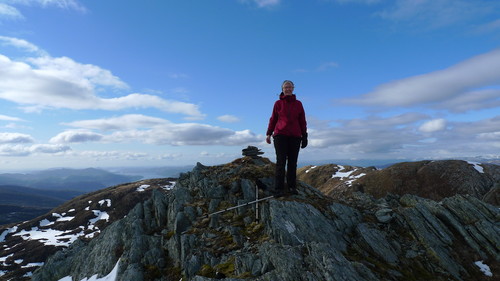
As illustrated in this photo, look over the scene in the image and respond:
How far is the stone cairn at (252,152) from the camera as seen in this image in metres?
28.0

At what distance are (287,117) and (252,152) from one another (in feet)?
43.5

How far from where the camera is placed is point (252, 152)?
92.0 ft

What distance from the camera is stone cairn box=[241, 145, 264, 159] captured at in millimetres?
27969

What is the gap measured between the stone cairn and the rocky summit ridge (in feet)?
9.70

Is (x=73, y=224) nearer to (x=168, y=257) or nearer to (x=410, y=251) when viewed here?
(x=168, y=257)

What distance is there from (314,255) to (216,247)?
6218 mm

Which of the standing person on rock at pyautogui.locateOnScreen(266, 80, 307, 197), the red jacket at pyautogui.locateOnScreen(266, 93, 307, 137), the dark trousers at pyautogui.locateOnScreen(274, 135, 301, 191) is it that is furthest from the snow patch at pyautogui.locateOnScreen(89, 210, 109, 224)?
the red jacket at pyautogui.locateOnScreen(266, 93, 307, 137)

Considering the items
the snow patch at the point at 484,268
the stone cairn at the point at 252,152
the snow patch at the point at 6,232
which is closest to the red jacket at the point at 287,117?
the stone cairn at the point at 252,152

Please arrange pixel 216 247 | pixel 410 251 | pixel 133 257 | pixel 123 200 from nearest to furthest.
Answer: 1. pixel 216 247
2. pixel 410 251
3. pixel 133 257
4. pixel 123 200

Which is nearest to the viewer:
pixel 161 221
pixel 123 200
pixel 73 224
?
pixel 161 221

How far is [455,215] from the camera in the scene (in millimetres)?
23062

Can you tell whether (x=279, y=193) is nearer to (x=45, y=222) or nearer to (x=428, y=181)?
(x=428, y=181)

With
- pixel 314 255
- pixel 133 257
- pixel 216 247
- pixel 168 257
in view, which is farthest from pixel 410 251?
pixel 133 257

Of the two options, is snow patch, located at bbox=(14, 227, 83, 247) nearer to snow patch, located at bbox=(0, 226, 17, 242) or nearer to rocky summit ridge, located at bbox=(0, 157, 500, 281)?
snow patch, located at bbox=(0, 226, 17, 242)
